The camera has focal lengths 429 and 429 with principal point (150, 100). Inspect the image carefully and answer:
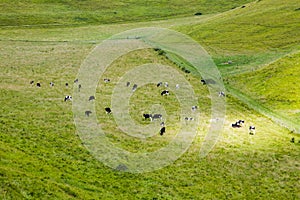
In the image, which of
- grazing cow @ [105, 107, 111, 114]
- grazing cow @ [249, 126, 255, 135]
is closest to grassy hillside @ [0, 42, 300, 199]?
grazing cow @ [249, 126, 255, 135]

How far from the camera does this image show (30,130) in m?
47.2

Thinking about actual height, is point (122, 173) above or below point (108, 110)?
below

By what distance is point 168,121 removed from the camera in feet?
176

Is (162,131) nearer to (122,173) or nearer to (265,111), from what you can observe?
(122,173)

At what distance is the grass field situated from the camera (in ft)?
123

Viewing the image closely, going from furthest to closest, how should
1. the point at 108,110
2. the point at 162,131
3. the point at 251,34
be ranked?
the point at 251,34, the point at 108,110, the point at 162,131

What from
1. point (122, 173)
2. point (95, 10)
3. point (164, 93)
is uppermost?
point (95, 10)

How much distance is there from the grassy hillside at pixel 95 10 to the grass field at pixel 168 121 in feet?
67.8

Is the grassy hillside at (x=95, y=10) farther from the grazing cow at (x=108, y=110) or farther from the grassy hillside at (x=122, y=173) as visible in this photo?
the grassy hillside at (x=122, y=173)

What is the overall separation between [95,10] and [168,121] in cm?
12482

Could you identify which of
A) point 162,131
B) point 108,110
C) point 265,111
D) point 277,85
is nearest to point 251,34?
point 277,85

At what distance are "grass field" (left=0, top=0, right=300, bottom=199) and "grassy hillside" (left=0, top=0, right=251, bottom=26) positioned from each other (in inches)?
814

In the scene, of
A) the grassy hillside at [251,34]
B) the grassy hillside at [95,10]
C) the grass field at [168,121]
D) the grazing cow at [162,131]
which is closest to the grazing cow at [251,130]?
the grass field at [168,121]

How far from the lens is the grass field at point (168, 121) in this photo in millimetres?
37375
